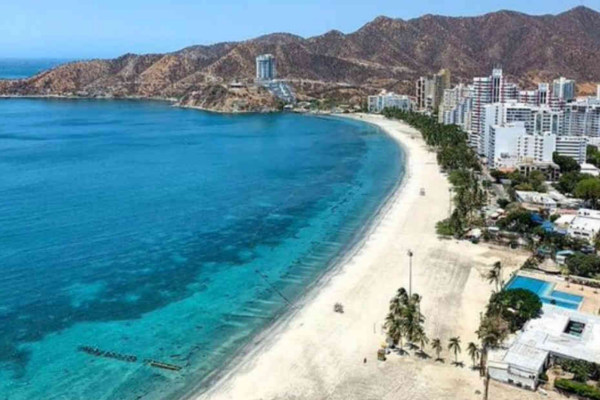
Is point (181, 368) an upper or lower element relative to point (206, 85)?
lower

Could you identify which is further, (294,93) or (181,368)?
(294,93)

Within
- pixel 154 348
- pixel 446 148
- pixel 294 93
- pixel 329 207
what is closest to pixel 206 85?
pixel 294 93

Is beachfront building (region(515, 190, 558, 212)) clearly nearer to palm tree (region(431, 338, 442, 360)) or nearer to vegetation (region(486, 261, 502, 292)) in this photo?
vegetation (region(486, 261, 502, 292))

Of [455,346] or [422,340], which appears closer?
[455,346]

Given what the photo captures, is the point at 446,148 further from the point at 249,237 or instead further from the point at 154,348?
the point at 154,348

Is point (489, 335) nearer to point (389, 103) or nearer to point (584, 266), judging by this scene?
point (584, 266)

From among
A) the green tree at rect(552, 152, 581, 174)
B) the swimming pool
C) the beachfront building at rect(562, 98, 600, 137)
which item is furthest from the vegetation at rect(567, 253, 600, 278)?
the beachfront building at rect(562, 98, 600, 137)

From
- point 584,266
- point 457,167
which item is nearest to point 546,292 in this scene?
point 584,266
